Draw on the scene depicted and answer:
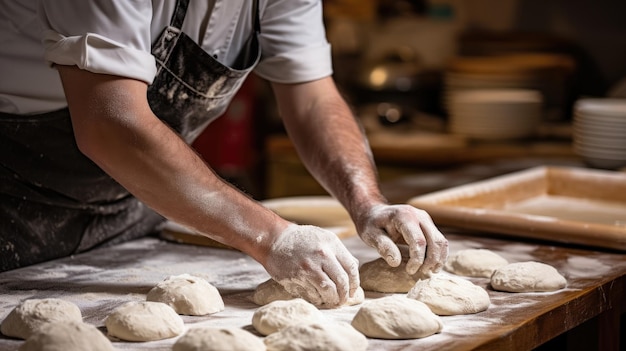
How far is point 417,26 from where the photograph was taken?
5461 mm

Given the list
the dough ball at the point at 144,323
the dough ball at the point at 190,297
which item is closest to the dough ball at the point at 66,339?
the dough ball at the point at 144,323

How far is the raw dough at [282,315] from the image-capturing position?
1.71 m

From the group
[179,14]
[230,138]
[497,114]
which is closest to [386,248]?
[179,14]

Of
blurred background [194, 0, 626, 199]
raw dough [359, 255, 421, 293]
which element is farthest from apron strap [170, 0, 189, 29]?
blurred background [194, 0, 626, 199]

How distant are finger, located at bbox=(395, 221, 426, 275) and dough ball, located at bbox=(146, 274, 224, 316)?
1.34ft

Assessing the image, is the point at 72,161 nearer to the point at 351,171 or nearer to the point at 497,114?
the point at 351,171

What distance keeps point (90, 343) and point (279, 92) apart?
1194mm

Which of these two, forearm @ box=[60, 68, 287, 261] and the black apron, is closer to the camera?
forearm @ box=[60, 68, 287, 261]

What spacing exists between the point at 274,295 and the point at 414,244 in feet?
1.04

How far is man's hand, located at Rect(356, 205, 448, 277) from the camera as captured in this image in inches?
79.5

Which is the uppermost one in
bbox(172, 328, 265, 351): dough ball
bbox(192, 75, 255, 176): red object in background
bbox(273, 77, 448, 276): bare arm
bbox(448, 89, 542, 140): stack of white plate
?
bbox(273, 77, 448, 276): bare arm

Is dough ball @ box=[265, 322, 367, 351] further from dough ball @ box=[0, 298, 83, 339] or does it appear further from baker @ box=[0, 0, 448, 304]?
dough ball @ box=[0, 298, 83, 339]

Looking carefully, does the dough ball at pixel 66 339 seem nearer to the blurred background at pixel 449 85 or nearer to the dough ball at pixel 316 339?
the dough ball at pixel 316 339

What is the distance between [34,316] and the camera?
1718 mm
